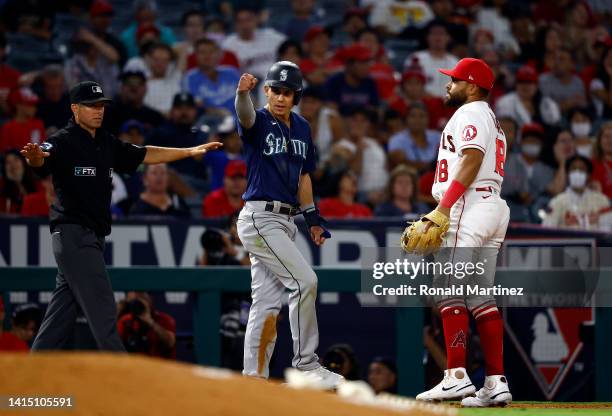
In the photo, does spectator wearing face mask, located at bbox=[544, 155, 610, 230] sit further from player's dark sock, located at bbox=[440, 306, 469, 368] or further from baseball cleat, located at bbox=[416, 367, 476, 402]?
baseball cleat, located at bbox=[416, 367, 476, 402]

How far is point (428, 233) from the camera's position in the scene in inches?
236

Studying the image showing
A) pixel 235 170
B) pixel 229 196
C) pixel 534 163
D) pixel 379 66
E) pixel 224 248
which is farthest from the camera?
pixel 379 66

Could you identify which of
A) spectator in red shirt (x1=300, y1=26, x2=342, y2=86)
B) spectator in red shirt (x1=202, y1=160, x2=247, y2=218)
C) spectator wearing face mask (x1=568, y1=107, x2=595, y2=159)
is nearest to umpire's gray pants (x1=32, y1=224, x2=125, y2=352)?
spectator in red shirt (x1=202, y1=160, x2=247, y2=218)

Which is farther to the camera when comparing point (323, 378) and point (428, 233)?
point (323, 378)

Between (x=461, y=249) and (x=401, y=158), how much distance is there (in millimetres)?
5141

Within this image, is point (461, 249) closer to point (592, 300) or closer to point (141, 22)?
point (592, 300)

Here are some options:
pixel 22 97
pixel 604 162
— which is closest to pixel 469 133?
pixel 604 162

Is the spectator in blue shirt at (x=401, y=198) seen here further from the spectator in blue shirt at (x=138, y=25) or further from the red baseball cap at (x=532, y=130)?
the spectator in blue shirt at (x=138, y=25)

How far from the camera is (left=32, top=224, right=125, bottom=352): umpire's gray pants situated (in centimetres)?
612

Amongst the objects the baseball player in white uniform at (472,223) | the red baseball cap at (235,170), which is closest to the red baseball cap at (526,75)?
the red baseball cap at (235,170)

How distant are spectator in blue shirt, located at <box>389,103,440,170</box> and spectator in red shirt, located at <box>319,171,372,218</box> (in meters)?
1.17

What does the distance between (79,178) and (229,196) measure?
10.8 feet

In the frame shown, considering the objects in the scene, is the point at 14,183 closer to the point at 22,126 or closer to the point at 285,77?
the point at 22,126

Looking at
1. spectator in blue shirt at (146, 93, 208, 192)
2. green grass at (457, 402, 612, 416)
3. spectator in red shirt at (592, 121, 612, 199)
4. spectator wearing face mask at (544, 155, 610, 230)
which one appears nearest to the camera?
green grass at (457, 402, 612, 416)
